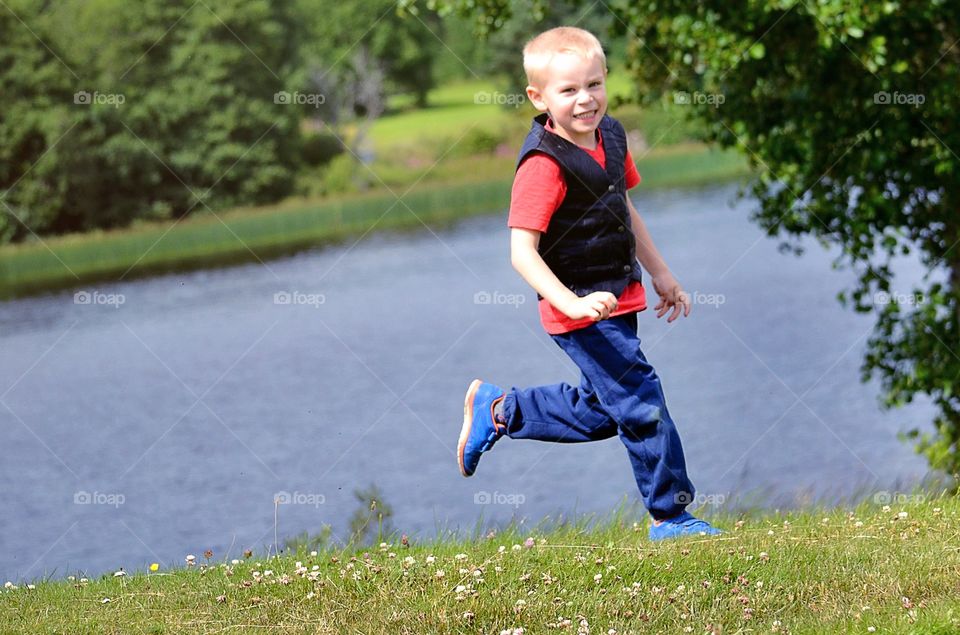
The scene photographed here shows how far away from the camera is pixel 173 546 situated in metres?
11.1

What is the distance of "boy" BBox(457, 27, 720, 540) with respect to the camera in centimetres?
480

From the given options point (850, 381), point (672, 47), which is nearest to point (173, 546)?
point (672, 47)

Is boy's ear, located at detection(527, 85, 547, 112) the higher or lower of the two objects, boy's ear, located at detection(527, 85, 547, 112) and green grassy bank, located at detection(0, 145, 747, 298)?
the lower

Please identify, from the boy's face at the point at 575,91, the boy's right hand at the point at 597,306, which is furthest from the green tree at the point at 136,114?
the boy's right hand at the point at 597,306

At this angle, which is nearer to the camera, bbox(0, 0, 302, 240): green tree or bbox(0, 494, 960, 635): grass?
bbox(0, 494, 960, 635): grass

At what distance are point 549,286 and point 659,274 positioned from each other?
0.82 meters

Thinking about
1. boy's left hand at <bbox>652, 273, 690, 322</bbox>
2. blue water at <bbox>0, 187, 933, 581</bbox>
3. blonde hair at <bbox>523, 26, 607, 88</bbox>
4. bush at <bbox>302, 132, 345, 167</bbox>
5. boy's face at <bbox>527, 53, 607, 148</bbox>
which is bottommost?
blue water at <bbox>0, 187, 933, 581</bbox>

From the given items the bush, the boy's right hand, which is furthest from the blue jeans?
the bush

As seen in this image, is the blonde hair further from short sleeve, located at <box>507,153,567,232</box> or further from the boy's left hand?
the boy's left hand

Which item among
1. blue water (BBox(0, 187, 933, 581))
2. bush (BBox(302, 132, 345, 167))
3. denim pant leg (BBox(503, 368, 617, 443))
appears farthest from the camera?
bush (BBox(302, 132, 345, 167))

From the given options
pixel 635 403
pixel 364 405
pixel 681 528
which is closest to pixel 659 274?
pixel 635 403

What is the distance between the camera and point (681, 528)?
4.98m

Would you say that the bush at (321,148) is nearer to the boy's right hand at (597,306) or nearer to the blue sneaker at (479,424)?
the blue sneaker at (479,424)

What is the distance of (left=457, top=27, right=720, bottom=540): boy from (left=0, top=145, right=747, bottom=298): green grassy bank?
1029 inches
